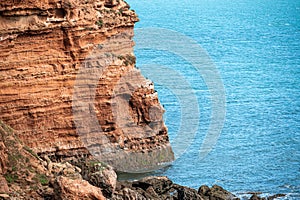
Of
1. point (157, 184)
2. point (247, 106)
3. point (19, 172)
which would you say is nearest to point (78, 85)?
point (157, 184)

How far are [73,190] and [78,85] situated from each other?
47.5 feet

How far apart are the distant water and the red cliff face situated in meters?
2.70

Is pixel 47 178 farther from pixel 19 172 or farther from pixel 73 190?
pixel 73 190

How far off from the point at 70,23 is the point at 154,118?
7.97 meters

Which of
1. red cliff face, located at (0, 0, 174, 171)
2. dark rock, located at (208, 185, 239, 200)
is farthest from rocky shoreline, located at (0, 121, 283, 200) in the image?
red cliff face, located at (0, 0, 174, 171)

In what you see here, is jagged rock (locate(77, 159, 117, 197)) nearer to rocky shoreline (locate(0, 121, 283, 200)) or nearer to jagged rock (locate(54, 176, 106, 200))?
rocky shoreline (locate(0, 121, 283, 200))

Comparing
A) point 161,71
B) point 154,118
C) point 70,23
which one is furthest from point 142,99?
point 161,71

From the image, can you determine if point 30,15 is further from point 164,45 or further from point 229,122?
point 164,45

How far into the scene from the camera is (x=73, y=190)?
94.9 ft

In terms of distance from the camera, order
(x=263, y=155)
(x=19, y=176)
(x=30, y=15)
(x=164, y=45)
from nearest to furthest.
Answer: (x=19, y=176) → (x=30, y=15) → (x=263, y=155) → (x=164, y=45)

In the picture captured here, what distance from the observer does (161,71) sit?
7138 cm

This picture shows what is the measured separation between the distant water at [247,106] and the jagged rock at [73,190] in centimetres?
1630

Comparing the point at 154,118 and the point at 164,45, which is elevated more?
the point at 164,45

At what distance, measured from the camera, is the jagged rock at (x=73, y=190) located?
28.9 metres
